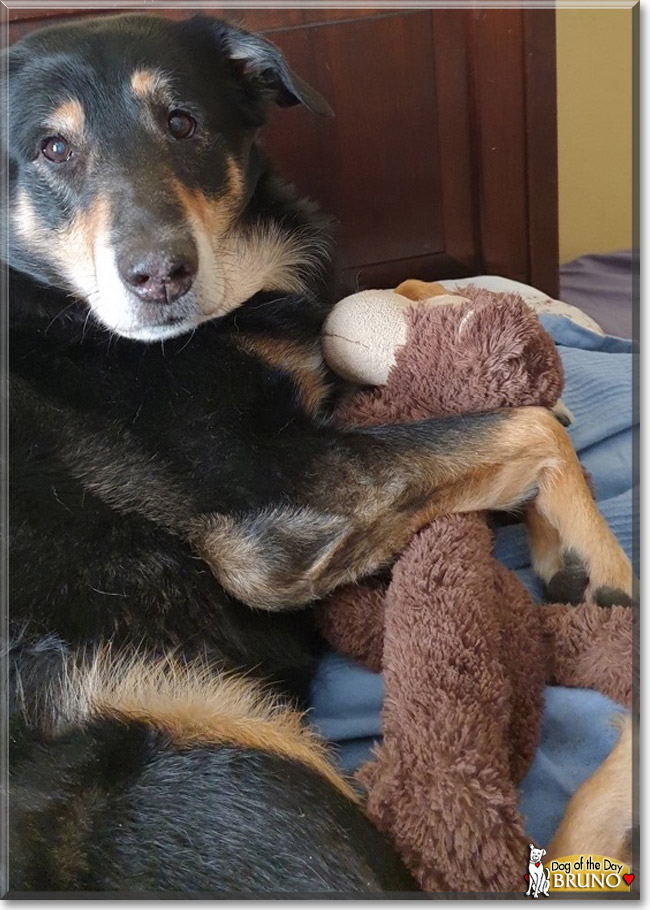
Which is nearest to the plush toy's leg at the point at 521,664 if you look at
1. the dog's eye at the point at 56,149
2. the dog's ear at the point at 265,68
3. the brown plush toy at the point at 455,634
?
the brown plush toy at the point at 455,634

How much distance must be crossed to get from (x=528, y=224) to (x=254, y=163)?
1.15 metres

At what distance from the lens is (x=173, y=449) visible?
1375 mm

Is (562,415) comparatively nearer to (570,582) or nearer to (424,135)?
(570,582)

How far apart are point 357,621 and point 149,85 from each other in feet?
3.40

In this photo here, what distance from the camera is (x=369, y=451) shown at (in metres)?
1.42

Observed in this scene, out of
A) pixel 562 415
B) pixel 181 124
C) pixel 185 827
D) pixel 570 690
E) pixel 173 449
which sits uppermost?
pixel 181 124

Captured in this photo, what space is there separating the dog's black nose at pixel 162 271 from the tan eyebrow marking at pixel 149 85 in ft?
1.02

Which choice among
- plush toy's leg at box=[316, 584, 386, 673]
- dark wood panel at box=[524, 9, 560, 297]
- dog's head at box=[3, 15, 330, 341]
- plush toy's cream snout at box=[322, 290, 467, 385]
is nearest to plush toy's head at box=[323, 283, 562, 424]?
plush toy's cream snout at box=[322, 290, 467, 385]

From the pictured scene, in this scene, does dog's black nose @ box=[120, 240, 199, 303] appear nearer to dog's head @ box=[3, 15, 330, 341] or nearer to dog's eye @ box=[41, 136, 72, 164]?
dog's head @ box=[3, 15, 330, 341]

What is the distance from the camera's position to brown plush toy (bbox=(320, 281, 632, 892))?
104cm

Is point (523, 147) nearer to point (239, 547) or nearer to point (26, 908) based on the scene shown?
point (239, 547)

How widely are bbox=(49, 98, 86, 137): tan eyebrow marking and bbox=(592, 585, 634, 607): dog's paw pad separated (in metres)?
1.24

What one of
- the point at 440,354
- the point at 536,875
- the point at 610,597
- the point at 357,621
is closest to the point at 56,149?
the point at 440,354

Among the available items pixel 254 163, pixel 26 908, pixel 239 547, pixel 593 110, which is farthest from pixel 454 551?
pixel 593 110
